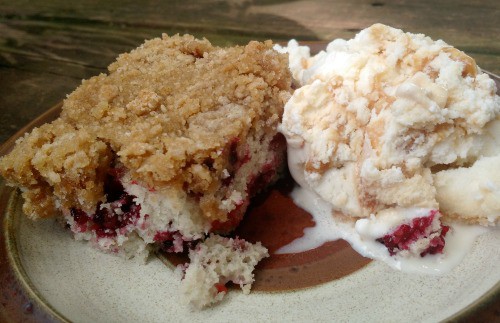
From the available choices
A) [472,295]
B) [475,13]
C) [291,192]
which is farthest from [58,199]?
[475,13]

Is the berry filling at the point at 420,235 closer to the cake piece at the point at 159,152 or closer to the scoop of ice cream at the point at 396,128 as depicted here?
the scoop of ice cream at the point at 396,128

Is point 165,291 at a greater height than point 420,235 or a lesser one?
lesser

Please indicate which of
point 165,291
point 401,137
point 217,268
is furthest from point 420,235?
point 165,291

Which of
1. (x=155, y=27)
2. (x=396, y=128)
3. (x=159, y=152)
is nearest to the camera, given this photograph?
(x=159, y=152)

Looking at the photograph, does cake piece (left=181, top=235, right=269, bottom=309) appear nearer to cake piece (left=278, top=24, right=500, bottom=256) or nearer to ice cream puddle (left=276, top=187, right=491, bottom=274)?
ice cream puddle (left=276, top=187, right=491, bottom=274)

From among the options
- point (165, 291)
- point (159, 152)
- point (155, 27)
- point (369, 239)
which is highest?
point (159, 152)

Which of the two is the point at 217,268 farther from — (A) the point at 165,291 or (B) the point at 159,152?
(B) the point at 159,152

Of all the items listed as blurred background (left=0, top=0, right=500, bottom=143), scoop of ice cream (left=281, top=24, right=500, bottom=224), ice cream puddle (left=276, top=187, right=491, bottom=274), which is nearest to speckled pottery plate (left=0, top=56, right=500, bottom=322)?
ice cream puddle (left=276, top=187, right=491, bottom=274)
